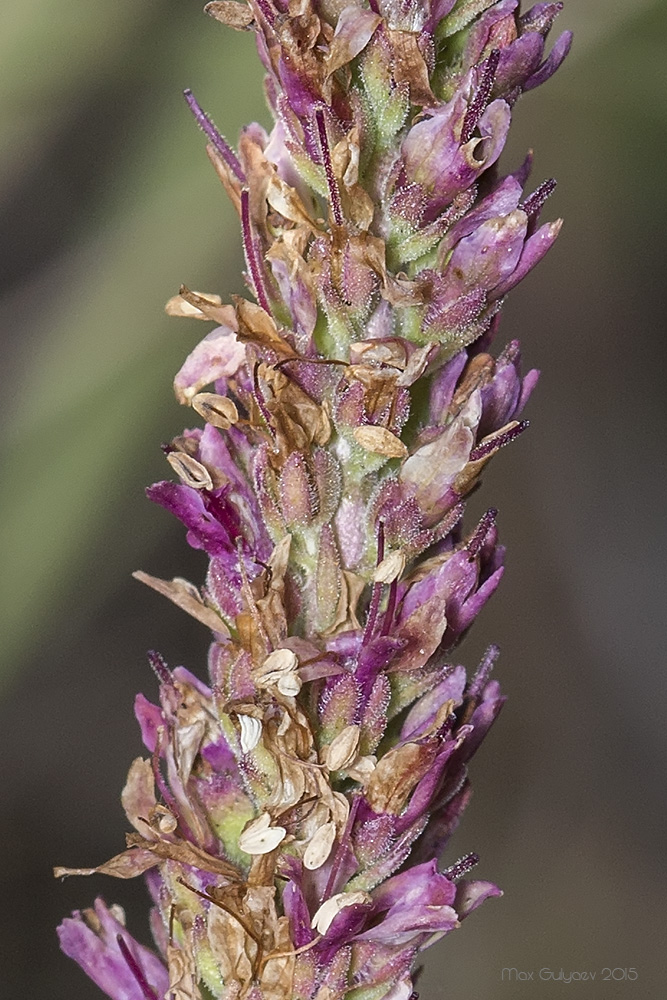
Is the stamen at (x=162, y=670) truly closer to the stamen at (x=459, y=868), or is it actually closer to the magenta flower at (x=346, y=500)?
the magenta flower at (x=346, y=500)

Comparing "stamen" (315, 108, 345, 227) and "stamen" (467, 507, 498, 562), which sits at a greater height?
"stamen" (315, 108, 345, 227)

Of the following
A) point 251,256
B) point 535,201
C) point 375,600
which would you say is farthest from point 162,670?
point 535,201

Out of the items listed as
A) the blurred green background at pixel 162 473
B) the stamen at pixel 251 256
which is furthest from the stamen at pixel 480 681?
the blurred green background at pixel 162 473

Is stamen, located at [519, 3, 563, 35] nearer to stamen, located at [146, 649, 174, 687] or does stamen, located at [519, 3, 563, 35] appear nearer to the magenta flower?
the magenta flower

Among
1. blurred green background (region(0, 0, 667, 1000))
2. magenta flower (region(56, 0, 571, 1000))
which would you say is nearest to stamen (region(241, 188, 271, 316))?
magenta flower (region(56, 0, 571, 1000))

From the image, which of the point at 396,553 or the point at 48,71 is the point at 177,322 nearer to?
the point at 48,71

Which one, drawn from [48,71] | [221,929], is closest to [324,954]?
[221,929]
